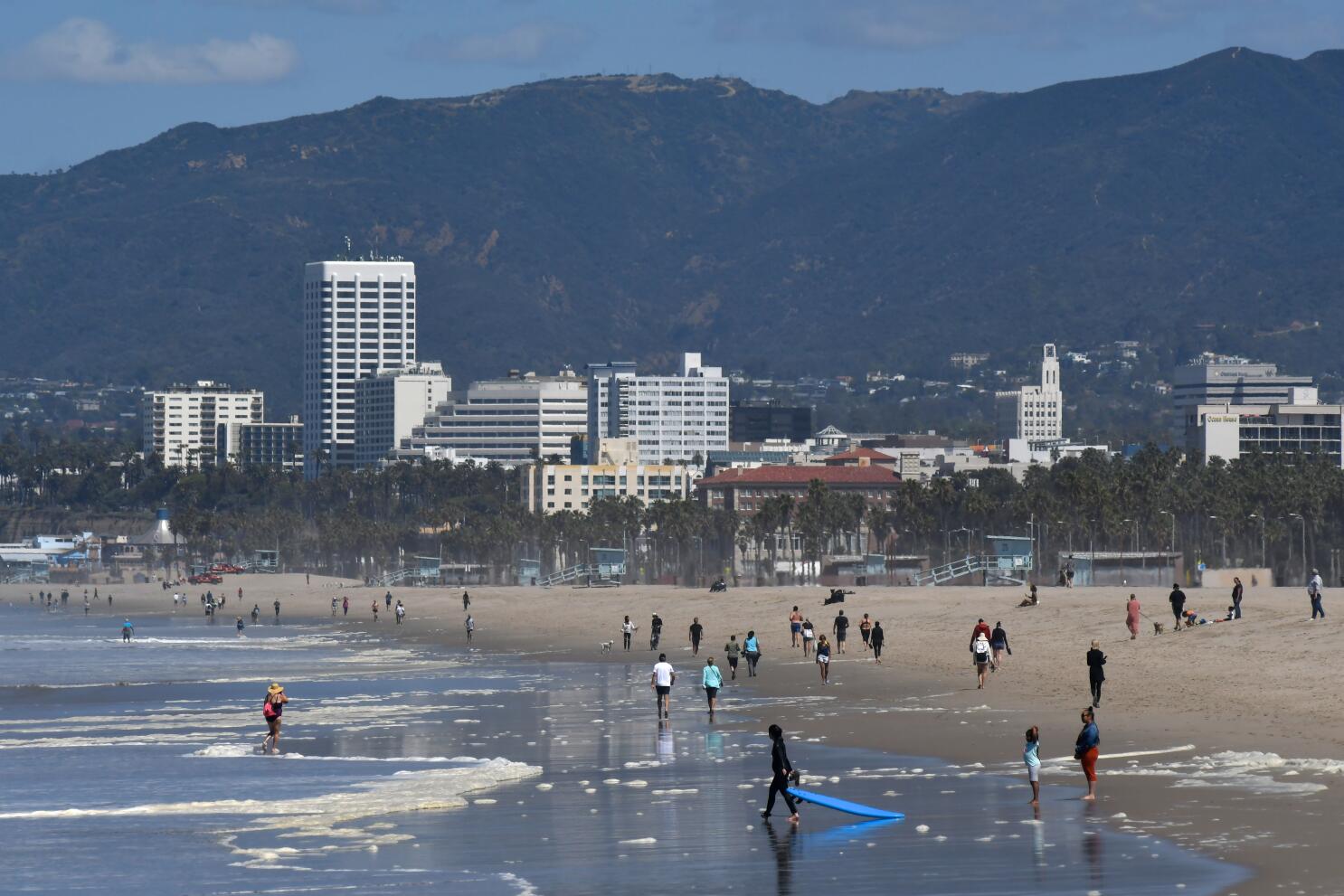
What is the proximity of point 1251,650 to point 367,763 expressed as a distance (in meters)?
20.9

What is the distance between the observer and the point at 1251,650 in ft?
155

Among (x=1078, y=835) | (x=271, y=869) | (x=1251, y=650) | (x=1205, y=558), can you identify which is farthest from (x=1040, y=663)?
(x=1205, y=558)

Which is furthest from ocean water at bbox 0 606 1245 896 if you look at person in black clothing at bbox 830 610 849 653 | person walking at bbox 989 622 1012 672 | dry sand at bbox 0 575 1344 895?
person in black clothing at bbox 830 610 849 653

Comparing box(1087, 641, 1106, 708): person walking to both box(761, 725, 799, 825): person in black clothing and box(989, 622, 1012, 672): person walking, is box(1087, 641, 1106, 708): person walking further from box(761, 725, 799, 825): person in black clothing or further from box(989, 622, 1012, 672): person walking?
box(761, 725, 799, 825): person in black clothing

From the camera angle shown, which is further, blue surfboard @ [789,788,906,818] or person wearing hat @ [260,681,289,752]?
person wearing hat @ [260,681,289,752]

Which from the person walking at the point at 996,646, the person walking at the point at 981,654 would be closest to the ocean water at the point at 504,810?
the person walking at the point at 981,654

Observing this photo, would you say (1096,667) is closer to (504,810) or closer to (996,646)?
(996,646)

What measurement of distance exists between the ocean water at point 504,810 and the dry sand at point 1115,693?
108cm

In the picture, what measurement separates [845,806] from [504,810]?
4.99 m

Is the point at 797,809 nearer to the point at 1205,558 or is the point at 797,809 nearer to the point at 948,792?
the point at 948,792

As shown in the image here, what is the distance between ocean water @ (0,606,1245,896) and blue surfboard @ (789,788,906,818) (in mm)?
245

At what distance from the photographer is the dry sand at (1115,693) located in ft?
89.5

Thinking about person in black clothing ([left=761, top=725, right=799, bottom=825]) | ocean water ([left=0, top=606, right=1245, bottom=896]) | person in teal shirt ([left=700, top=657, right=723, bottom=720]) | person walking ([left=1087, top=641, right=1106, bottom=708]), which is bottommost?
ocean water ([left=0, top=606, right=1245, bottom=896])

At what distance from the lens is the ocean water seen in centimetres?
2502
